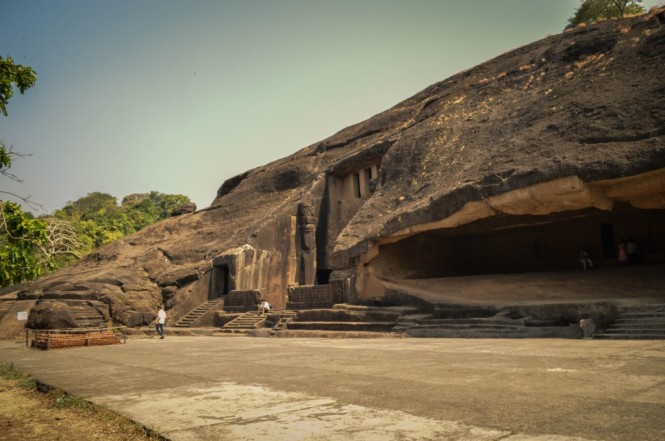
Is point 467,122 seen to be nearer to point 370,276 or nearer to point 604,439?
point 370,276

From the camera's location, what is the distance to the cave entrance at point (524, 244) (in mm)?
14359

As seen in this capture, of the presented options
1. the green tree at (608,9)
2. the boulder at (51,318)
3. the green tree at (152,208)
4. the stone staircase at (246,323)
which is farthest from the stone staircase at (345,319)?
the green tree at (152,208)

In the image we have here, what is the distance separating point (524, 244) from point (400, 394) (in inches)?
593

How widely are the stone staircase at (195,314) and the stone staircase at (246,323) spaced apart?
2.94 m

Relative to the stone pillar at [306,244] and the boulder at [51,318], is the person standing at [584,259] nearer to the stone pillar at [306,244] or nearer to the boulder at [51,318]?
the stone pillar at [306,244]

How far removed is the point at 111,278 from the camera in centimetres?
2159

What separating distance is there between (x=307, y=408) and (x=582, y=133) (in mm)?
9449

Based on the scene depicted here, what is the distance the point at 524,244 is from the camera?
56.6 feet

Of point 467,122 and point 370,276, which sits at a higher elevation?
point 467,122

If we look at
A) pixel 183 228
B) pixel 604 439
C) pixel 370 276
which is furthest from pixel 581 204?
pixel 183 228

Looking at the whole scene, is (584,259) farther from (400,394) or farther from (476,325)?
(400,394)

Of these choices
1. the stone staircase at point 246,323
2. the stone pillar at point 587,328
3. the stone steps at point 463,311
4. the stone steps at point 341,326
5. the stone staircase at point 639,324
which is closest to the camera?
the stone staircase at point 639,324

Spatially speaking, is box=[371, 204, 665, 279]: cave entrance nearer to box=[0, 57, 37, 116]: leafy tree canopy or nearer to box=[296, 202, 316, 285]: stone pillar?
box=[296, 202, 316, 285]: stone pillar

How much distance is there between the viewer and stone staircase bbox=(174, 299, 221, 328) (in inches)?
751
